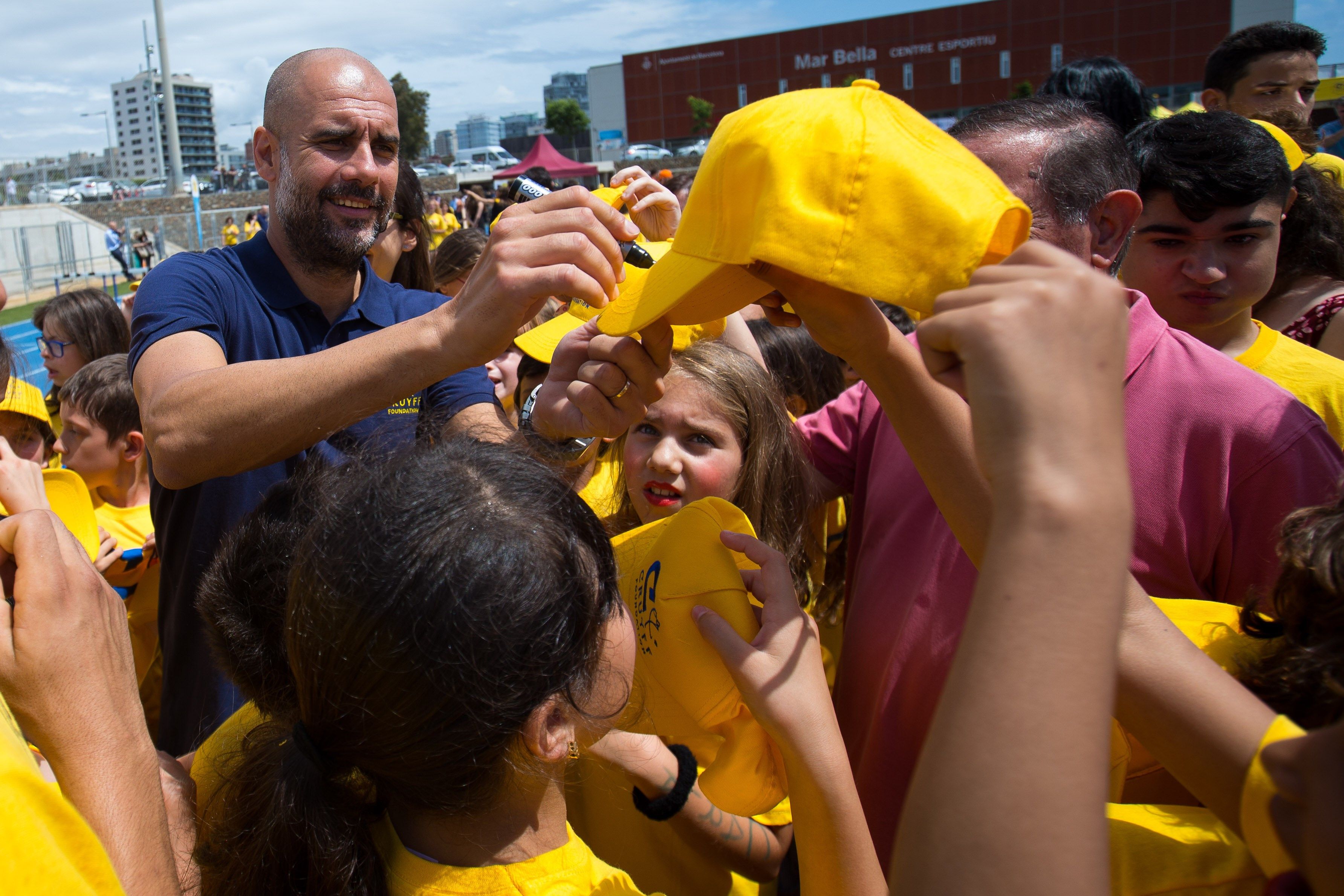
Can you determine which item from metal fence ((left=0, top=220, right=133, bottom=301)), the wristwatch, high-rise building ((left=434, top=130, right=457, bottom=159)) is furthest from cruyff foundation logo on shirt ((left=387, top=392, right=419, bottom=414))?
high-rise building ((left=434, top=130, right=457, bottom=159))

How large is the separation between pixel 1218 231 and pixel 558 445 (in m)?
1.92

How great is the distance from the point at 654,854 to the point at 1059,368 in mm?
1588

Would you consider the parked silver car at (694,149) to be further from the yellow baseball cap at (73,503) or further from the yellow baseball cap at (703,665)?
the yellow baseball cap at (703,665)

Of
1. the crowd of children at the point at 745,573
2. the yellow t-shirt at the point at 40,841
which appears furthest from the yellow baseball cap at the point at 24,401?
the yellow t-shirt at the point at 40,841

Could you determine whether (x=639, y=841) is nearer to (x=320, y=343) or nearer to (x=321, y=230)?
(x=320, y=343)

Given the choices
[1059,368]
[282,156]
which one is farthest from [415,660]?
[282,156]

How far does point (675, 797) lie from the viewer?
68.2 inches

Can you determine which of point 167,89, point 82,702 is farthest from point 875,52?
point 82,702

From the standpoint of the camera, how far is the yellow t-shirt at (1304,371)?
7.50 ft

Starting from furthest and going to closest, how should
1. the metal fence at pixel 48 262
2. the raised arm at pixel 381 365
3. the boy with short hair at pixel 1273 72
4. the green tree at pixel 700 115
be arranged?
the green tree at pixel 700 115 < the metal fence at pixel 48 262 < the boy with short hair at pixel 1273 72 < the raised arm at pixel 381 365

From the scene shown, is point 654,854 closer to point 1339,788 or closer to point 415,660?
point 415,660

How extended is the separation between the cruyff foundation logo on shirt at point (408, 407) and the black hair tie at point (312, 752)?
3.42ft

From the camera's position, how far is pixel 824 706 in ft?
4.18

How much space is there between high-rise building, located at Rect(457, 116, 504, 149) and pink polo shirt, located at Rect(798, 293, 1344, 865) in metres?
167
